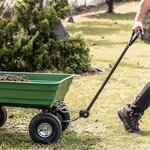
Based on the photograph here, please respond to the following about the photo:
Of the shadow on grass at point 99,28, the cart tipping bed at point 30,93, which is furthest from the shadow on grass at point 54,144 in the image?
the shadow on grass at point 99,28

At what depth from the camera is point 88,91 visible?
9430 mm

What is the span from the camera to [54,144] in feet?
20.7

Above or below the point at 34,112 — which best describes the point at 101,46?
below

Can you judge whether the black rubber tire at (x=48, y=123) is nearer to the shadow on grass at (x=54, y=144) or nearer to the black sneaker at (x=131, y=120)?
the shadow on grass at (x=54, y=144)

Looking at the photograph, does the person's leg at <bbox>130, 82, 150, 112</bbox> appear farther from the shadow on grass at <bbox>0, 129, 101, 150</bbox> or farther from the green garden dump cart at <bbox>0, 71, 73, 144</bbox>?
the green garden dump cart at <bbox>0, 71, 73, 144</bbox>

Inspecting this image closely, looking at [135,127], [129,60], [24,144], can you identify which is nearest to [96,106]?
[135,127]

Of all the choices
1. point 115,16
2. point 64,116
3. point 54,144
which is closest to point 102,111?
point 64,116

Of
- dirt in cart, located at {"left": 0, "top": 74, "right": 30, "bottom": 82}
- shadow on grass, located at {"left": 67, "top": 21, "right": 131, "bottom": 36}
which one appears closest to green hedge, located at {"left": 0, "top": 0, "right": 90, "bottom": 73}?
dirt in cart, located at {"left": 0, "top": 74, "right": 30, "bottom": 82}

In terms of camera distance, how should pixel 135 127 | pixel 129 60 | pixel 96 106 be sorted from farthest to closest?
pixel 129 60 < pixel 96 106 < pixel 135 127

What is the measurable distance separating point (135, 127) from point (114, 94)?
2.35 m

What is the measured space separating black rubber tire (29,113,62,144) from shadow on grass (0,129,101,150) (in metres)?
0.06

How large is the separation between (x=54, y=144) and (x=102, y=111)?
6.01 feet

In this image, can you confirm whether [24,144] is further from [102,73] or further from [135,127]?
[102,73]

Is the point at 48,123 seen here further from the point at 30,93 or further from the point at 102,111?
the point at 102,111
